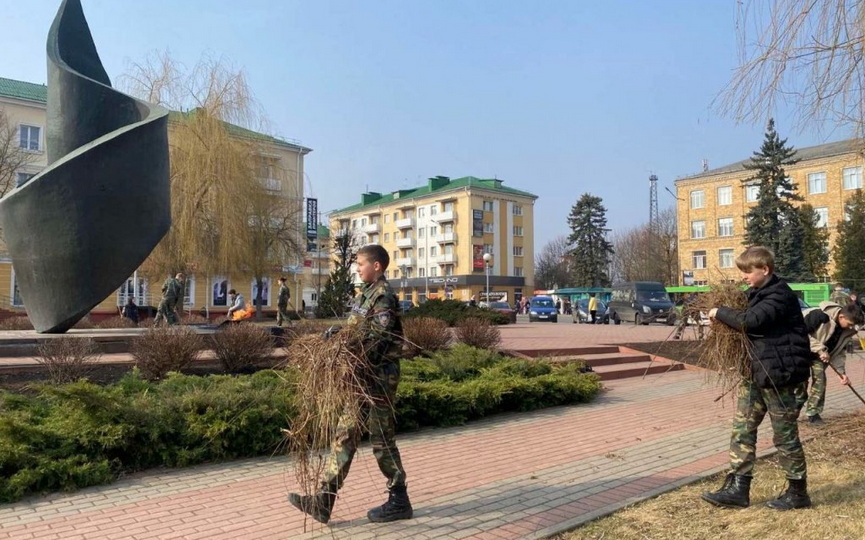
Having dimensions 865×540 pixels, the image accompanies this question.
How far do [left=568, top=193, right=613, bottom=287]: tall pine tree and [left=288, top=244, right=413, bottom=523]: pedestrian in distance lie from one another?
65875 mm

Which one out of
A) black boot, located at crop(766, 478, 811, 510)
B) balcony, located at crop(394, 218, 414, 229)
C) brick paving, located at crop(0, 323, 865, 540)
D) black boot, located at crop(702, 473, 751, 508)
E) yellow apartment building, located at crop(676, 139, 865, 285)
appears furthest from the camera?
balcony, located at crop(394, 218, 414, 229)

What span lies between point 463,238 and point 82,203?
6307 cm

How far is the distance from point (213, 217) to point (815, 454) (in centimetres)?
2268

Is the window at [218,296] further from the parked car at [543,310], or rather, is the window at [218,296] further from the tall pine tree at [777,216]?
the tall pine tree at [777,216]

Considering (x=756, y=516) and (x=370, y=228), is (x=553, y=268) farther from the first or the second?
(x=756, y=516)

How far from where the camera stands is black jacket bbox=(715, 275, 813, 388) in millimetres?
4250

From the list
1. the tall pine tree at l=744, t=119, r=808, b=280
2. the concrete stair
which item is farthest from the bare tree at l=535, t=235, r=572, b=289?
the concrete stair

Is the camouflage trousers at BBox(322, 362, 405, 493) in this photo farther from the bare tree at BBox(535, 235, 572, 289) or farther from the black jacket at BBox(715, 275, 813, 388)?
the bare tree at BBox(535, 235, 572, 289)

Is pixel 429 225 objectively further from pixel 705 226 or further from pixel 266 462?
pixel 266 462

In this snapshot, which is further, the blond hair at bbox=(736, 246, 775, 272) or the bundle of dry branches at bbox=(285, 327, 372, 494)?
the blond hair at bbox=(736, 246, 775, 272)

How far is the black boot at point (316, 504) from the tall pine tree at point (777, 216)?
46781mm

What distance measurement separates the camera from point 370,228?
85.4m

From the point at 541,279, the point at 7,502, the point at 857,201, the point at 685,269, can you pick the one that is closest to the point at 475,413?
the point at 7,502

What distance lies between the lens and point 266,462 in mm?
6008
